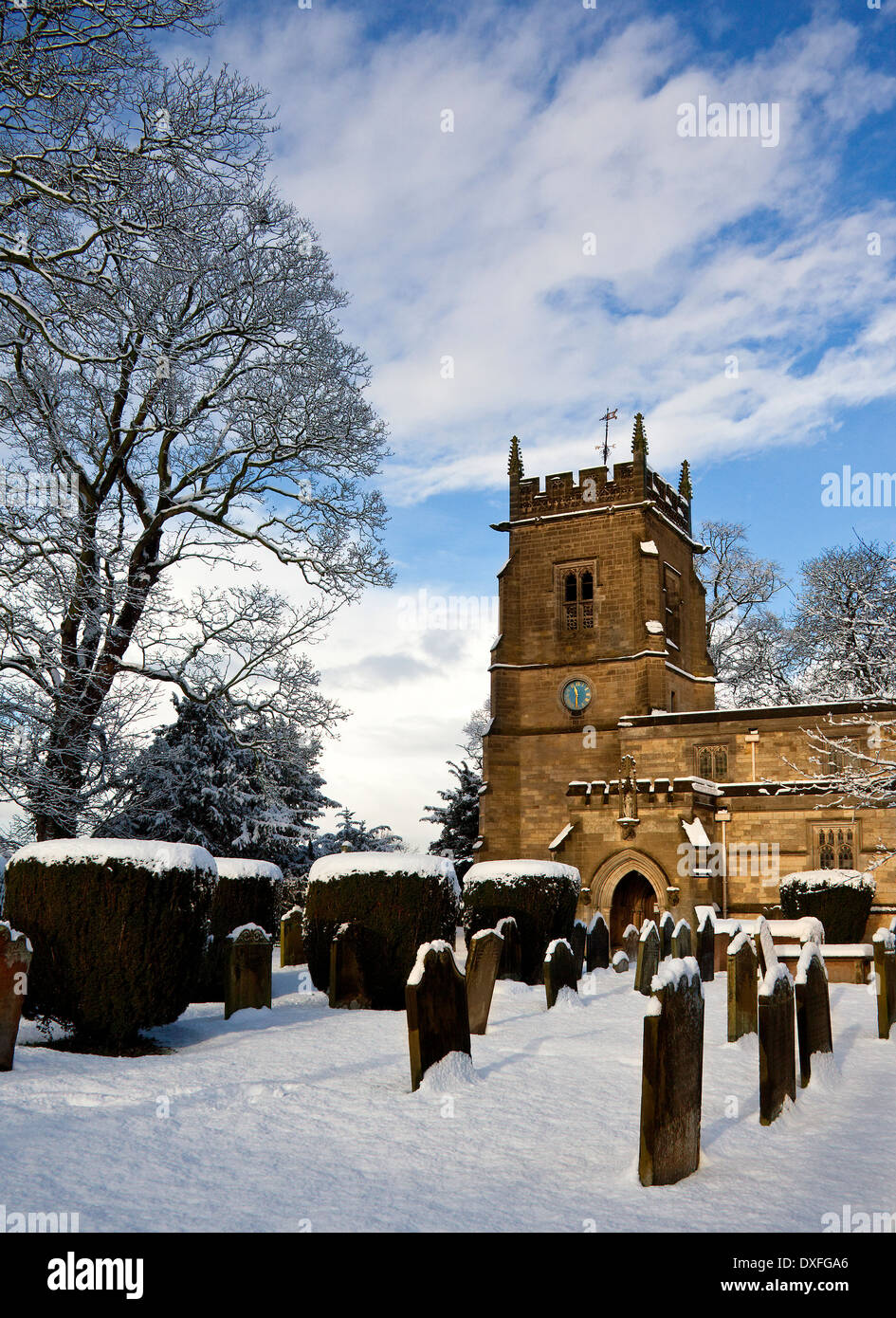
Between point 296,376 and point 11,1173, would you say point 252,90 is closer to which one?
point 296,376

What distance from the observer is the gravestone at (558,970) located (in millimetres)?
12352

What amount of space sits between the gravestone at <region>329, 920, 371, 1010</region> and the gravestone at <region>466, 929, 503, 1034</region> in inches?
82.2

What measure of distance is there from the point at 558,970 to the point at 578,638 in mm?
25595

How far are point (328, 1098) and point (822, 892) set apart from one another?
14434 millimetres

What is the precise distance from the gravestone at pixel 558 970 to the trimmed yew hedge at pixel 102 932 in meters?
4.88

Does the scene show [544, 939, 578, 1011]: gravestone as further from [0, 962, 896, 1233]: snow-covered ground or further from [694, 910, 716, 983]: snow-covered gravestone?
[694, 910, 716, 983]: snow-covered gravestone

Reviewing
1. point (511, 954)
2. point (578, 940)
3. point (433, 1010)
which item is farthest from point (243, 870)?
point (433, 1010)

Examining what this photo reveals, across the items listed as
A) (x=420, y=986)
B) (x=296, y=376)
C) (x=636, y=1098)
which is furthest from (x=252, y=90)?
(x=636, y=1098)

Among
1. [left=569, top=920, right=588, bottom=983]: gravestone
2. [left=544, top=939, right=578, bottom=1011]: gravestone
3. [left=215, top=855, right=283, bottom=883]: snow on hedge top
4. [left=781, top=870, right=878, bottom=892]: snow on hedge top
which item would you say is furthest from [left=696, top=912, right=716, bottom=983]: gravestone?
[left=215, top=855, right=283, bottom=883]: snow on hedge top

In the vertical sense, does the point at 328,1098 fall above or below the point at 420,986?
below

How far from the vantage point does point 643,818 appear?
30359 millimetres

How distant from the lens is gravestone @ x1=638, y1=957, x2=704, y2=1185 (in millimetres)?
5582

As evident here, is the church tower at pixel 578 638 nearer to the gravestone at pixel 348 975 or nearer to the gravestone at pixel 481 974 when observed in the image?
the gravestone at pixel 348 975

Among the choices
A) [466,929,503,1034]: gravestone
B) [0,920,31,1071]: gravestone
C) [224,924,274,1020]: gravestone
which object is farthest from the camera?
[224,924,274,1020]: gravestone
